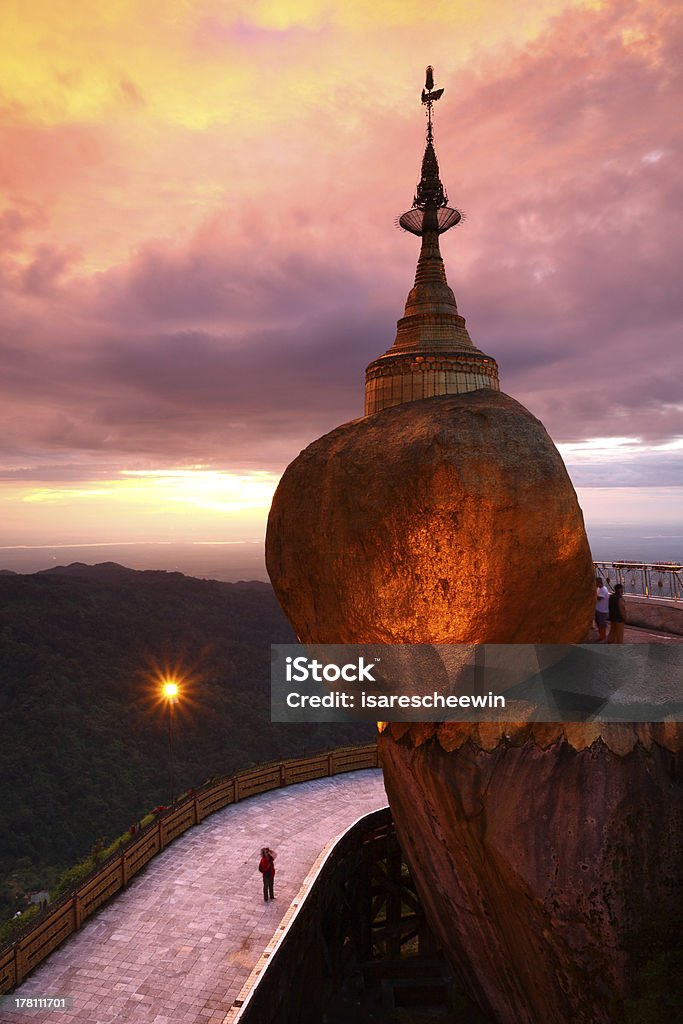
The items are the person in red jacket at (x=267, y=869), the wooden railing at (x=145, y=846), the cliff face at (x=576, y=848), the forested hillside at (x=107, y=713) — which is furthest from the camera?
the forested hillside at (x=107, y=713)

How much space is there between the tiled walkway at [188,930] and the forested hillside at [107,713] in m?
28.4

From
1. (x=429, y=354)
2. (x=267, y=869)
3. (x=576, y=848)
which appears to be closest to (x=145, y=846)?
(x=267, y=869)

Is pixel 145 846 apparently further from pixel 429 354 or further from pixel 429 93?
pixel 429 93

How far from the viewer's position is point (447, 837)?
10.6m

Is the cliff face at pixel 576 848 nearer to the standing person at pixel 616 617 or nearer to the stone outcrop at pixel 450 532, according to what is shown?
the stone outcrop at pixel 450 532

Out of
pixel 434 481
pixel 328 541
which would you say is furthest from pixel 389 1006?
pixel 434 481

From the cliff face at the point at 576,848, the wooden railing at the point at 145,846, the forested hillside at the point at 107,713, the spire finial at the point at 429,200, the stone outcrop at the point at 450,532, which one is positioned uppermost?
the spire finial at the point at 429,200

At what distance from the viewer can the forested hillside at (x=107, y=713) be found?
1919 inches

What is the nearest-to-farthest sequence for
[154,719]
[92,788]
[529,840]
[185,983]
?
[529,840] < [185,983] < [92,788] < [154,719]

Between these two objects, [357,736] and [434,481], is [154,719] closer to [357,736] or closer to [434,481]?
[357,736]

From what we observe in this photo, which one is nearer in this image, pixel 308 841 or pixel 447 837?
pixel 447 837

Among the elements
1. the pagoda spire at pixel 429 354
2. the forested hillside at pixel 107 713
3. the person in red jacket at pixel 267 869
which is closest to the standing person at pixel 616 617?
the pagoda spire at pixel 429 354

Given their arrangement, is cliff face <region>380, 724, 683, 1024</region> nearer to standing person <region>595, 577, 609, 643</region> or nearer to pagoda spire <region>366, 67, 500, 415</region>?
standing person <region>595, 577, 609, 643</region>

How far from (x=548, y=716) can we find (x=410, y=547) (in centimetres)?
332
